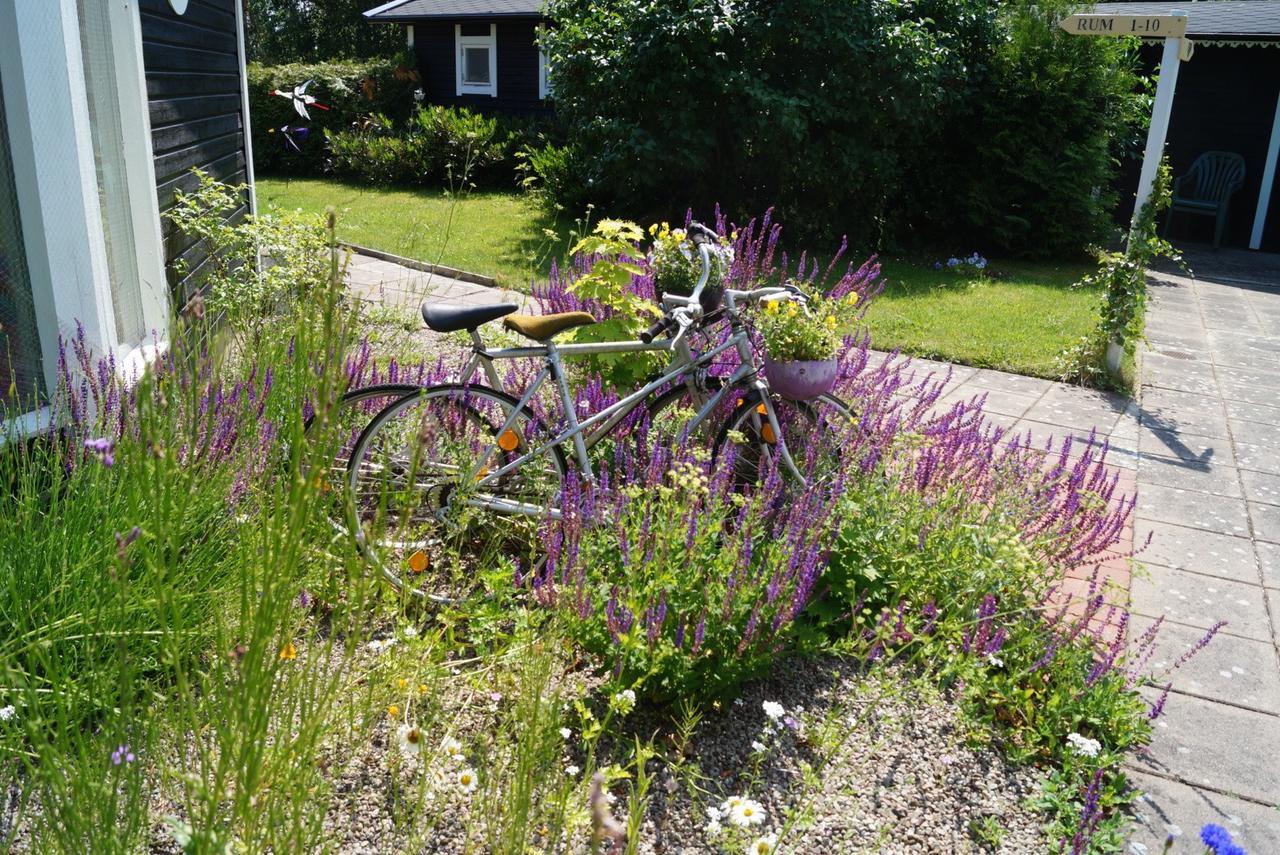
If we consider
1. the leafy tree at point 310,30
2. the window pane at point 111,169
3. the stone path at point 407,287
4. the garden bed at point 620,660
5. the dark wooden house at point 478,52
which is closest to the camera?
the garden bed at point 620,660

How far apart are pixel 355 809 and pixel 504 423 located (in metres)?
1.37

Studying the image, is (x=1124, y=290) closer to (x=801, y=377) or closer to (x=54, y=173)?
(x=801, y=377)

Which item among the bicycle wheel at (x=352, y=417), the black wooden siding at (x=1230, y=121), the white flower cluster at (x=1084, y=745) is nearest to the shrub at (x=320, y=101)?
the black wooden siding at (x=1230, y=121)

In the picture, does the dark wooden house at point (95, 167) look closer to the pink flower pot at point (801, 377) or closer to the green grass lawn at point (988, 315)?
the pink flower pot at point (801, 377)

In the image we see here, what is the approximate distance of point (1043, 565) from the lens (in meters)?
3.50

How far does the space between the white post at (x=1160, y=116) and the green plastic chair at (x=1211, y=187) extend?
8.17m

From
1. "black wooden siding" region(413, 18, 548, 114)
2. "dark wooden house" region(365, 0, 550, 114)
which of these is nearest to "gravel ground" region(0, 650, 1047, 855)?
"black wooden siding" region(413, 18, 548, 114)

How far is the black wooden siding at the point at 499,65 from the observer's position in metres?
20.1

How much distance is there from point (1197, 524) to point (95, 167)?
4967 mm

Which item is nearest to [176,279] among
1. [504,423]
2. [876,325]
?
[504,423]

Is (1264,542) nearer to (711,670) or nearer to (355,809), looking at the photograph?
(711,670)

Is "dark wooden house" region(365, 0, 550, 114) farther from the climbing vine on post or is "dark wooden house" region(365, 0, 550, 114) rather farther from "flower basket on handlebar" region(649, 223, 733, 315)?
"flower basket on handlebar" region(649, 223, 733, 315)

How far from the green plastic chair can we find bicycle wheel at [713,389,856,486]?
40.8 feet

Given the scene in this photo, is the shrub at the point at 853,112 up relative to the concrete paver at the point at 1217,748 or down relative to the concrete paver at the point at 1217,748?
up
